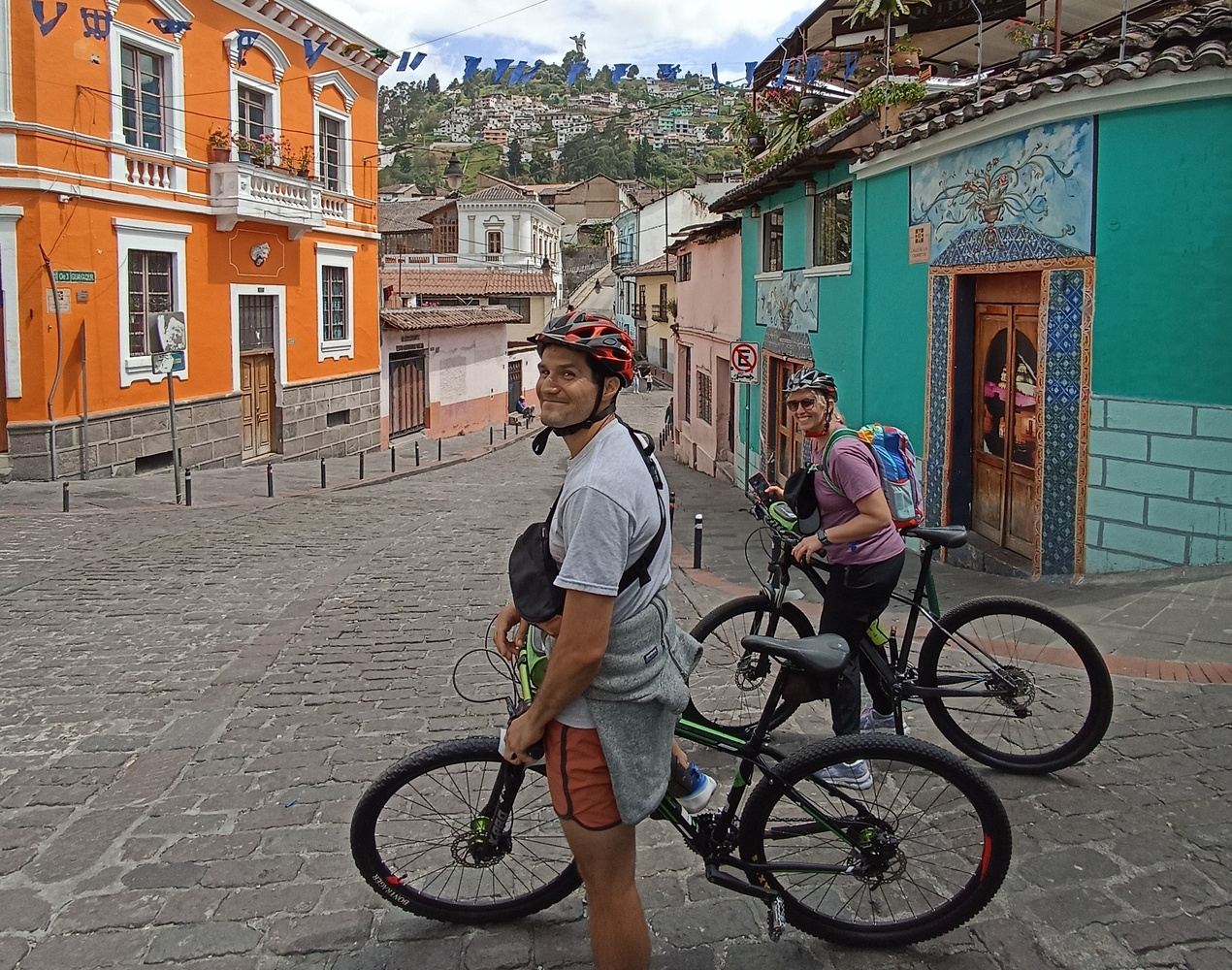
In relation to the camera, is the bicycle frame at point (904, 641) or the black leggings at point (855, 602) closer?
the black leggings at point (855, 602)

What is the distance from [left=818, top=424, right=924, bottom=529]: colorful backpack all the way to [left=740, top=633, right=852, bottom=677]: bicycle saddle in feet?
5.00

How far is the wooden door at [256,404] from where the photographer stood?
2159cm

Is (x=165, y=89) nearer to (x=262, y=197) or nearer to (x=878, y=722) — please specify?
(x=262, y=197)

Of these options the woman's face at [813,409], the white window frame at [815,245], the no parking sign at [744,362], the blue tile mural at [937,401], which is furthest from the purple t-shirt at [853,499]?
the no parking sign at [744,362]

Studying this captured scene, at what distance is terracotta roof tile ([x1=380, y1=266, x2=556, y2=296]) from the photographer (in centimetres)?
4876

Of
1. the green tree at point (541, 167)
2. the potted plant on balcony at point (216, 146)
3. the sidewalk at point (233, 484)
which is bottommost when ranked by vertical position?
the sidewalk at point (233, 484)

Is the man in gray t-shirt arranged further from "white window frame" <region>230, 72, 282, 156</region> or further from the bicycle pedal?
"white window frame" <region>230, 72, 282, 156</region>

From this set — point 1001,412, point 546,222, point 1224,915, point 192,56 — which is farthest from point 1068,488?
point 546,222

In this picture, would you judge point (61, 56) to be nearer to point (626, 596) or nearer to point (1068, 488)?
point (1068, 488)

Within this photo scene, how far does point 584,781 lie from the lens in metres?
2.74

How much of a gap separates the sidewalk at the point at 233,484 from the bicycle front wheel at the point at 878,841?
510 inches

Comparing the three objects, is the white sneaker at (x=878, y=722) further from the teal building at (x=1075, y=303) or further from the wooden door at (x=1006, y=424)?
the wooden door at (x=1006, y=424)

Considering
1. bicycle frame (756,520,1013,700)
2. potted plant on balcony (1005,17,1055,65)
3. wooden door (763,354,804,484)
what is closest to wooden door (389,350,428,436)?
wooden door (763,354,804,484)

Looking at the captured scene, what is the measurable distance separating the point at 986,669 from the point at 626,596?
96.7 inches
